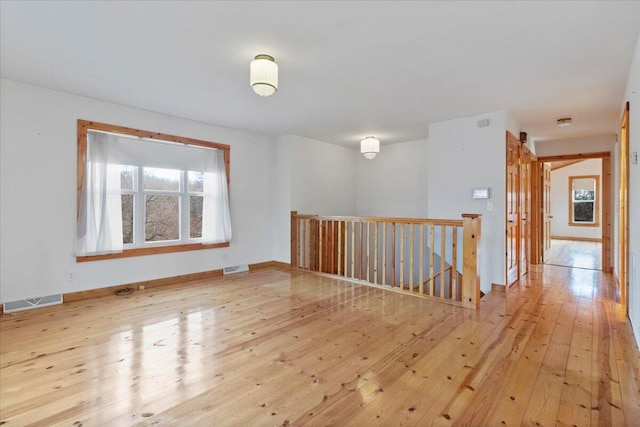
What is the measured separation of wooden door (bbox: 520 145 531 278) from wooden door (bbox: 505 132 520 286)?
0.84ft

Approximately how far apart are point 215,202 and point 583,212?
1161 cm

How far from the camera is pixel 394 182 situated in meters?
6.80

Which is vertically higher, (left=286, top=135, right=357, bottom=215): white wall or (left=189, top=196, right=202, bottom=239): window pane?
(left=286, top=135, right=357, bottom=215): white wall

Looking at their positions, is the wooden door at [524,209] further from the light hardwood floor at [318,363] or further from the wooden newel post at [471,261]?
the wooden newel post at [471,261]

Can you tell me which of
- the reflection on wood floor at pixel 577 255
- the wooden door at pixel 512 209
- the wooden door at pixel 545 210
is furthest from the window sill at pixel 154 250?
the reflection on wood floor at pixel 577 255

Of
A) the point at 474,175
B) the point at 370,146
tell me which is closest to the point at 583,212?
the point at 474,175

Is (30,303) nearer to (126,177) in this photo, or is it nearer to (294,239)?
(126,177)

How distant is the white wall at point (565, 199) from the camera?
33.4 ft

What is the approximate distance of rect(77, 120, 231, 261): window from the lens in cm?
397

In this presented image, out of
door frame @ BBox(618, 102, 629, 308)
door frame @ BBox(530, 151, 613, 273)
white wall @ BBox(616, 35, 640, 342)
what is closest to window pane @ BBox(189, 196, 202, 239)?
white wall @ BBox(616, 35, 640, 342)

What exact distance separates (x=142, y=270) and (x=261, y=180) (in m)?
2.55

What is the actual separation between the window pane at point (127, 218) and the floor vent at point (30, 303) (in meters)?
0.99

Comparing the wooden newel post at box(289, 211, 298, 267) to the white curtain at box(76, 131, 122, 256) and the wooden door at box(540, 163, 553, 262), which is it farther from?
the wooden door at box(540, 163, 553, 262)

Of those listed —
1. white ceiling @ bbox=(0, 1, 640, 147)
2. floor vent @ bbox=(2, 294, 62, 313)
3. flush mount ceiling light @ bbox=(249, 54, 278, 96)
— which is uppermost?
white ceiling @ bbox=(0, 1, 640, 147)
